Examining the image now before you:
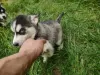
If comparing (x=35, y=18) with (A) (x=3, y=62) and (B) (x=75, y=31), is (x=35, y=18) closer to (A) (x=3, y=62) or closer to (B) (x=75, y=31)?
(B) (x=75, y=31)

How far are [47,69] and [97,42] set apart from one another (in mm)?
1049

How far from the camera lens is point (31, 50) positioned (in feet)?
8.57

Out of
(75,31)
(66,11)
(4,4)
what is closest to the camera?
(75,31)

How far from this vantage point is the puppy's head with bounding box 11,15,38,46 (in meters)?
3.68

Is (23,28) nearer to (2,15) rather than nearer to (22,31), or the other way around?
(22,31)

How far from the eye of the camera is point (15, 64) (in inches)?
89.9

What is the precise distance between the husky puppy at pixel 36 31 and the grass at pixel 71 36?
0.23 m

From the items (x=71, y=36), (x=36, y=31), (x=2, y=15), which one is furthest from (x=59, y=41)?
(x=2, y=15)

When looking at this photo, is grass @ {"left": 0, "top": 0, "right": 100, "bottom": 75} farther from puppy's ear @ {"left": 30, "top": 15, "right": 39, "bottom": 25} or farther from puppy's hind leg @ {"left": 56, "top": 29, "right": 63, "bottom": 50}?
puppy's ear @ {"left": 30, "top": 15, "right": 39, "bottom": 25}

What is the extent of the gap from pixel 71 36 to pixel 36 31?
42.9 inches

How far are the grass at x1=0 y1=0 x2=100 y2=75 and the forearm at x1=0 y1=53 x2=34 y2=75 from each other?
6.35ft

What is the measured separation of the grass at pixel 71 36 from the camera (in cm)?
437

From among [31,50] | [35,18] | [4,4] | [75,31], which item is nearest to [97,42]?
[75,31]

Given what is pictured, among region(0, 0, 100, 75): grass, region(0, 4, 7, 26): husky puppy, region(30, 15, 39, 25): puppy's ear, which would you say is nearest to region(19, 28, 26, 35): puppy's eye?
region(30, 15, 39, 25): puppy's ear
